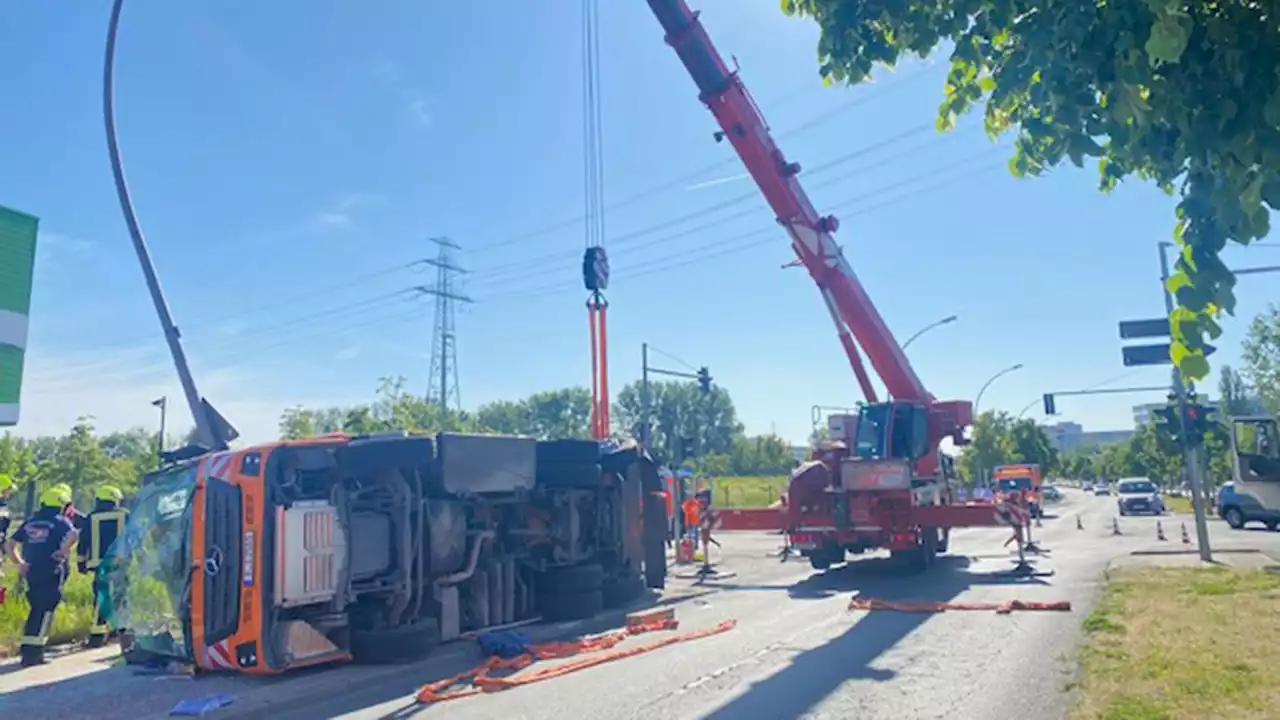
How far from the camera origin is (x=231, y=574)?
307 inches

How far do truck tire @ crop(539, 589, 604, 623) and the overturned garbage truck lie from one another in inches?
0.6

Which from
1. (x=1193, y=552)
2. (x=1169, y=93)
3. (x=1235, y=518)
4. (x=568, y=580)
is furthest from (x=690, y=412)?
(x=1169, y=93)

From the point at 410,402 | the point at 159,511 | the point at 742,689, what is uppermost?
the point at 410,402

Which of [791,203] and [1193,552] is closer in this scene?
[791,203]

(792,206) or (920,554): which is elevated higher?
(792,206)

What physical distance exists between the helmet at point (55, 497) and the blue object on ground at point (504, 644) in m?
4.82

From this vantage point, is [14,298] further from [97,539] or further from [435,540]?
[435,540]

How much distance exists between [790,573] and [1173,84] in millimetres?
14264

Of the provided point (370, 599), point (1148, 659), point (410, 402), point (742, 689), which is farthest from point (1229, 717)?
point (410, 402)

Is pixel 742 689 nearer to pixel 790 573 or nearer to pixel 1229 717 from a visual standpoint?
pixel 1229 717

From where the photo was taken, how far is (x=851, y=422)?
16.5 meters

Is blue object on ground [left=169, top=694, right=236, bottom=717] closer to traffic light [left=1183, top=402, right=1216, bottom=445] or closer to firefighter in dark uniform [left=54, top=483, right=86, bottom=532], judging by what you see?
firefighter in dark uniform [left=54, top=483, right=86, bottom=532]

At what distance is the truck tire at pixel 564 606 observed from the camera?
1077 centimetres

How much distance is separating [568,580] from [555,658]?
214cm
